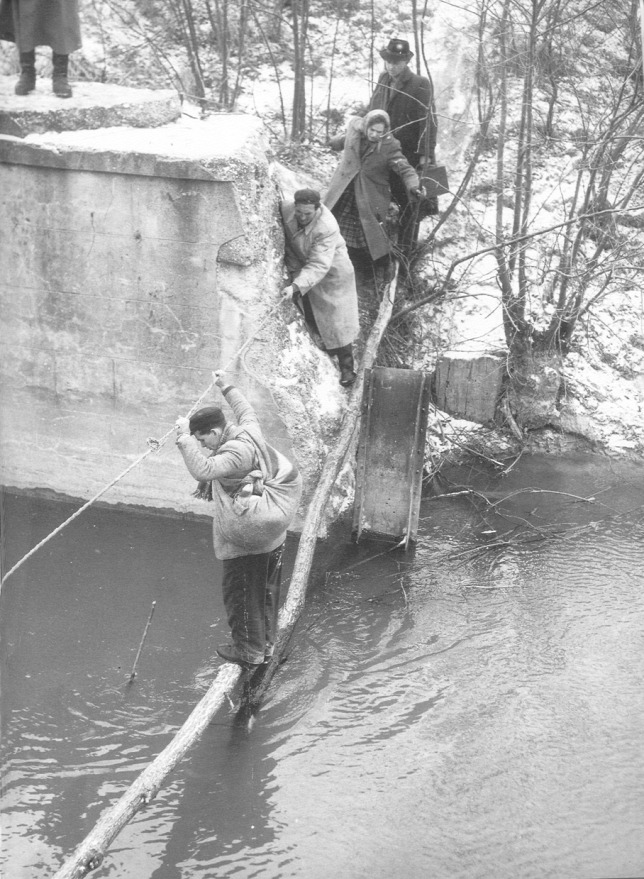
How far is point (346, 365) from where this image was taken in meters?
8.00

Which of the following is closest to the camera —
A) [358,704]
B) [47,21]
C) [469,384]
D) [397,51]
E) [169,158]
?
[358,704]

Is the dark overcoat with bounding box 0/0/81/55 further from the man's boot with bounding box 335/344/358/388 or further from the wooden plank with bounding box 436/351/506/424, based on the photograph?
the wooden plank with bounding box 436/351/506/424

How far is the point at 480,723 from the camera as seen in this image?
5637 mm

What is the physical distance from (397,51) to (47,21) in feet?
12.1

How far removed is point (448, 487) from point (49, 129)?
481 cm

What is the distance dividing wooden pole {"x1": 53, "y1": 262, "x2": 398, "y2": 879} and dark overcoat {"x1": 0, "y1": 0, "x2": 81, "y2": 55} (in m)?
3.55

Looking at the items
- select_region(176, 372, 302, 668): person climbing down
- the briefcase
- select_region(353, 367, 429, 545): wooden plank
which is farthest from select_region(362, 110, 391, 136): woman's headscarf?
select_region(176, 372, 302, 668): person climbing down

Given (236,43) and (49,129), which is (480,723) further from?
(236,43)

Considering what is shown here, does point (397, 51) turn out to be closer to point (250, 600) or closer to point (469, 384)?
point (469, 384)

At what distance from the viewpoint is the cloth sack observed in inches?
198

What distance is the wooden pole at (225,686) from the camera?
4113 mm

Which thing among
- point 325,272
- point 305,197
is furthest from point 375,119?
point 325,272

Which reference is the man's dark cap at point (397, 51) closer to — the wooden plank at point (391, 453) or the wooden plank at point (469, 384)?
the wooden plank at point (469, 384)

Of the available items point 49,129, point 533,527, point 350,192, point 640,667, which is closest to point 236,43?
point 350,192
